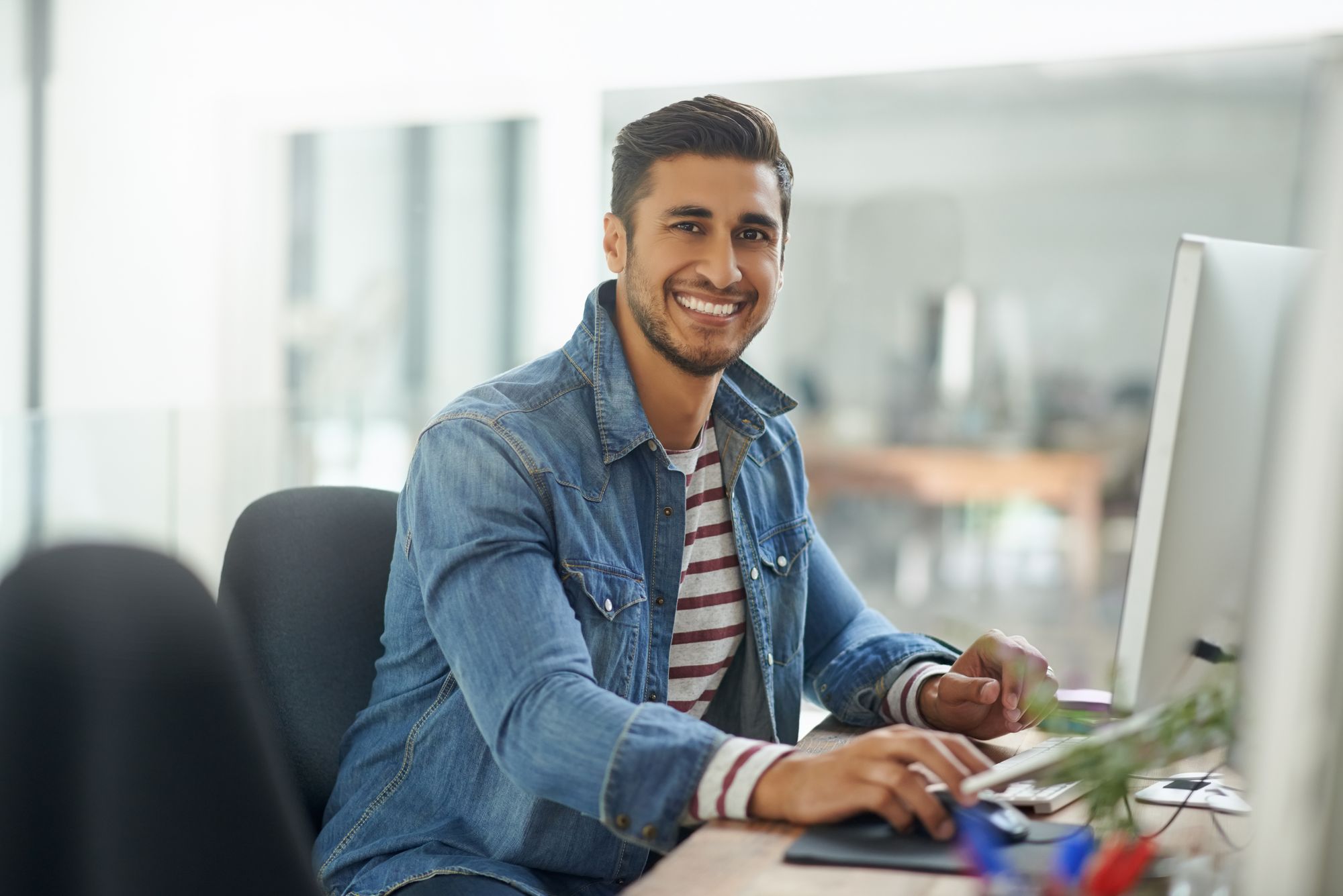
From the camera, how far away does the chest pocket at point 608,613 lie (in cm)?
133

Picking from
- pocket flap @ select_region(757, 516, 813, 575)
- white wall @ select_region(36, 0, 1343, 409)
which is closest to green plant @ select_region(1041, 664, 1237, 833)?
pocket flap @ select_region(757, 516, 813, 575)

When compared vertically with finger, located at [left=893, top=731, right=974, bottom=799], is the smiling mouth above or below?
above

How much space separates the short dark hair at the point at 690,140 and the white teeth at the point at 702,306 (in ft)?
0.45

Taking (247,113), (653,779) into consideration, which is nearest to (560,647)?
(653,779)

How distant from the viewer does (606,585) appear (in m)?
1.36

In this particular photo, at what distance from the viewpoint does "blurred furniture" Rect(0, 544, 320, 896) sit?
0.61 m

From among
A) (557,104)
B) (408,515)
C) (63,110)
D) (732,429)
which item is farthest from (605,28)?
(408,515)

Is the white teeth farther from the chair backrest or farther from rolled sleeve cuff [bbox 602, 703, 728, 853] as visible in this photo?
rolled sleeve cuff [bbox 602, 703, 728, 853]

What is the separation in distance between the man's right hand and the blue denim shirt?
0.07 m

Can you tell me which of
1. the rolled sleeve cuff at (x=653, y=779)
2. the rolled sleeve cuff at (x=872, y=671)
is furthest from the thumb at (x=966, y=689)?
the rolled sleeve cuff at (x=653, y=779)

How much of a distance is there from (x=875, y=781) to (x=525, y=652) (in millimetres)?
334

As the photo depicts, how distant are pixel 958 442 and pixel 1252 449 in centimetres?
220

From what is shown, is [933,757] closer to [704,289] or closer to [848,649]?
[848,649]

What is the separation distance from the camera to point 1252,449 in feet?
3.45
